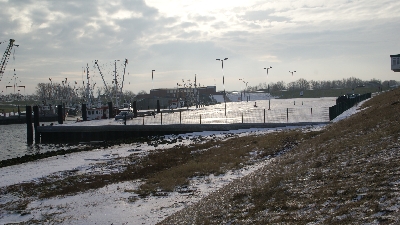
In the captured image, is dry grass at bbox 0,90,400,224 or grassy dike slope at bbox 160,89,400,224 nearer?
grassy dike slope at bbox 160,89,400,224

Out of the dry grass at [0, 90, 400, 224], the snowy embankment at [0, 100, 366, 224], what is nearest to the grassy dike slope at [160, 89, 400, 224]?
the dry grass at [0, 90, 400, 224]

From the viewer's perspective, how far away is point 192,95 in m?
166

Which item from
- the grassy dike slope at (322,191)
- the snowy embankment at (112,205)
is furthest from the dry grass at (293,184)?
the snowy embankment at (112,205)

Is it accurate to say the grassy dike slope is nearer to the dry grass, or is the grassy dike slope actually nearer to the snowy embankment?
the dry grass

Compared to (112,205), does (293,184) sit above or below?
above

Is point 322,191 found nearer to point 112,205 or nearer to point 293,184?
point 293,184

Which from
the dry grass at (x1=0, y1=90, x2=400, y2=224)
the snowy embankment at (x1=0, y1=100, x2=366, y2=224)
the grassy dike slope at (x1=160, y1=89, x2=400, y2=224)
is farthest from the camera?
the snowy embankment at (x1=0, y1=100, x2=366, y2=224)

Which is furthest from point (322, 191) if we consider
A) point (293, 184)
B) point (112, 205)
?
point (112, 205)

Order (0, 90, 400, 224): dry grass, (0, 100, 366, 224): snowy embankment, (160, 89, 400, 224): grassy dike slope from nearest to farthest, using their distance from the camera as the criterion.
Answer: (160, 89, 400, 224): grassy dike slope → (0, 90, 400, 224): dry grass → (0, 100, 366, 224): snowy embankment

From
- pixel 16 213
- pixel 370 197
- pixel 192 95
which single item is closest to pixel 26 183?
pixel 16 213

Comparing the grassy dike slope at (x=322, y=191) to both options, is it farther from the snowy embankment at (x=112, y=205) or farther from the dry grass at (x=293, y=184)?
the snowy embankment at (x=112, y=205)

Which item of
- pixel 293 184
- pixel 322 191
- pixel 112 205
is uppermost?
pixel 322 191

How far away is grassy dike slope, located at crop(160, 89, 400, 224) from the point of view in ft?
26.2

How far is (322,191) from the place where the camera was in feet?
31.9
